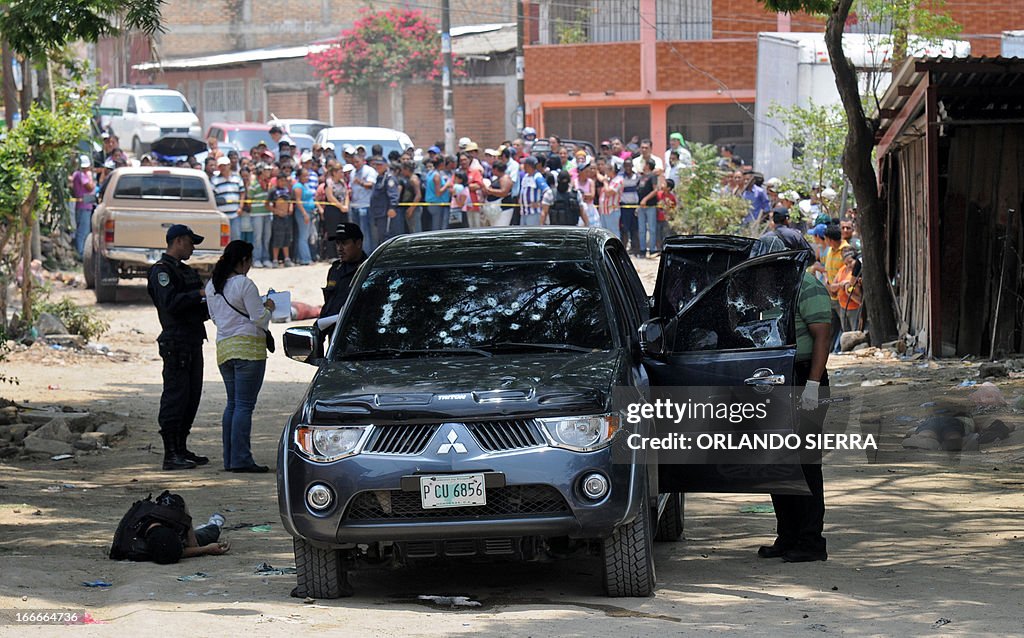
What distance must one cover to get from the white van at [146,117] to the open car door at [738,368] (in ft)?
120

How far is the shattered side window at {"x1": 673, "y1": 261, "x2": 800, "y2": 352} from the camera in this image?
779 cm

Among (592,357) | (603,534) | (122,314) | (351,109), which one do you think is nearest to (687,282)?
(592,357)

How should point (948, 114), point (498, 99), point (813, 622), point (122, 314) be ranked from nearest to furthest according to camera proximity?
point (813, 622) → point (948, 114) → point (122, 314) → point (498, 99)

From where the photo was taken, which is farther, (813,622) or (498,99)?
(498,99)

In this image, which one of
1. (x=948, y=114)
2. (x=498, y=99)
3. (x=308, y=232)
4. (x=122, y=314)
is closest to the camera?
(x=948, y=114)

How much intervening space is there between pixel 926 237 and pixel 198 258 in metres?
12.6

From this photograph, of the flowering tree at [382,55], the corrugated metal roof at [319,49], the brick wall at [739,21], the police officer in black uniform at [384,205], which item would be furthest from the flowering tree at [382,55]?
the police officer in black uniform at [384,205]

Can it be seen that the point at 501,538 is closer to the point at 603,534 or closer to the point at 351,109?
the point at 603,534

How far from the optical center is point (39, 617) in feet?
22.3

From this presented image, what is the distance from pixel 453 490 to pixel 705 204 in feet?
62.1

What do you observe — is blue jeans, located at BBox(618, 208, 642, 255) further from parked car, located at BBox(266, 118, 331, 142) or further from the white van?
the white van

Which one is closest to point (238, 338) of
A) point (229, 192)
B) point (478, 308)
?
point (478, 308)

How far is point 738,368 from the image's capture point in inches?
298

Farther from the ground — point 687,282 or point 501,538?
point 687,282
